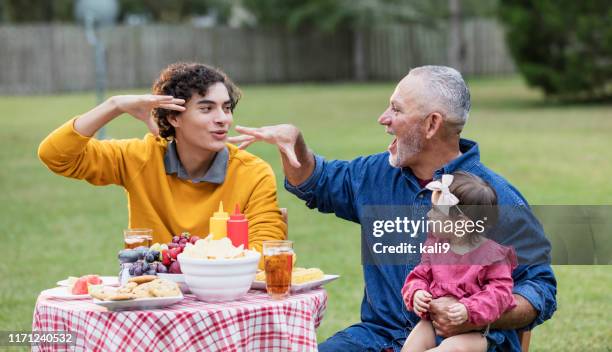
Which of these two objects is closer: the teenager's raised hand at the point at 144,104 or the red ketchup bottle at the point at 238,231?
the red ketchup bottle at the point at 238,231

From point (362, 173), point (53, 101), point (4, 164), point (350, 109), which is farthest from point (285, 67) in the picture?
point (362, 173)

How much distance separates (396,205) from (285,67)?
36.5m

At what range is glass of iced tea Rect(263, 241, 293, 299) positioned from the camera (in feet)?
13.0

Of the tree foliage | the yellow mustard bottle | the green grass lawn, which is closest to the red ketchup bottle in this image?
the yellow mustard bottle


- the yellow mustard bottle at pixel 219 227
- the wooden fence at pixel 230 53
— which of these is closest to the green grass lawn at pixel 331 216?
the yellow mustard bottle at pixel 219 227

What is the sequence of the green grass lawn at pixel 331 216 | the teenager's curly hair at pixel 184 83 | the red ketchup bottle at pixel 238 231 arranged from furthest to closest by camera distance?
1. the green grass lawn at pixel 331 216
2. the teenager's curly hair at pixel 184 83
3. the red ketchup bottle at pixel 238 231

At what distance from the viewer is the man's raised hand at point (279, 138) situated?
4359mm

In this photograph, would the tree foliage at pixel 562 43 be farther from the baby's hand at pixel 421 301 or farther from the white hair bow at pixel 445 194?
the baby's hand at pixel 421 301

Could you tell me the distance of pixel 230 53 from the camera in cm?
3969

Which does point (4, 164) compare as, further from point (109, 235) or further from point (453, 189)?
point (453, 189)

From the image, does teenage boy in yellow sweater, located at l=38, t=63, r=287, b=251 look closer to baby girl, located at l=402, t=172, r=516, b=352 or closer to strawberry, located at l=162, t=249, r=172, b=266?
strawberry, located at l=162, t=249, r=172, b=266

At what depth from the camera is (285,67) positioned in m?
40.8

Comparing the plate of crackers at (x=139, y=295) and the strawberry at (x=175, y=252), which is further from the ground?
the strawberry at (x=175, y=252)

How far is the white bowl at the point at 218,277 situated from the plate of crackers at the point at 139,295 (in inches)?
3.0
